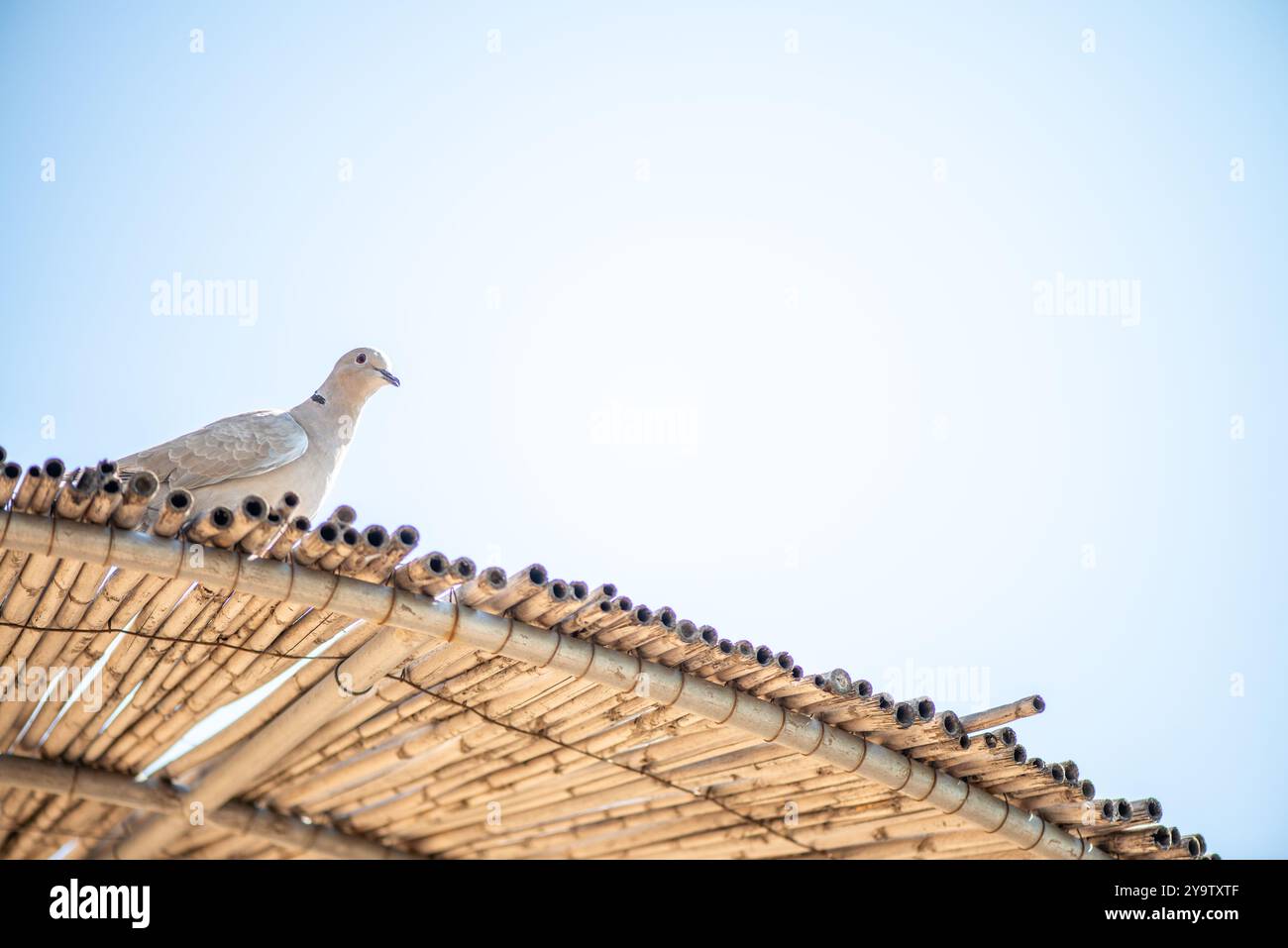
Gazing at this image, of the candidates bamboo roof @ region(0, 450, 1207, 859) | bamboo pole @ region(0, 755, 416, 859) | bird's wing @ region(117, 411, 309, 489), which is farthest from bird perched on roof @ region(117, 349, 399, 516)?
bamboo pole @ region(0, 755, 416, 859)

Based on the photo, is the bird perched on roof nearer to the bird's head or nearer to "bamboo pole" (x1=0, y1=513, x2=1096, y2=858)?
the bird's head

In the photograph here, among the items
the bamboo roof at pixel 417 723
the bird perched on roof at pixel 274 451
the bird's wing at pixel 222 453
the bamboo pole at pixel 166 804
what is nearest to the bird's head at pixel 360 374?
the bird perched on roof at pixel 274 451

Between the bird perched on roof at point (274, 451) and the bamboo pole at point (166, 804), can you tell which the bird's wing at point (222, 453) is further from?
the bamboo pole at point (166, 804)

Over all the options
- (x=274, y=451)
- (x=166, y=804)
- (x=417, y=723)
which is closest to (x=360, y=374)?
(x=274, y=451)

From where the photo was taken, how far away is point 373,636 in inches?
187

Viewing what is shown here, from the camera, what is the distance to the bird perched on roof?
527 centimetres

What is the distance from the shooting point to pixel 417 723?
5.28m

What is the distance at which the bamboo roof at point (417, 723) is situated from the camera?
4305 millimetres

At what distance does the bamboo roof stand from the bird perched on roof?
605mm

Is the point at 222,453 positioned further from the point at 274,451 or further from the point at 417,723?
the point at 417,723

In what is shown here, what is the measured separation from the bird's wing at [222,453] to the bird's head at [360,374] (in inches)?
20.8
